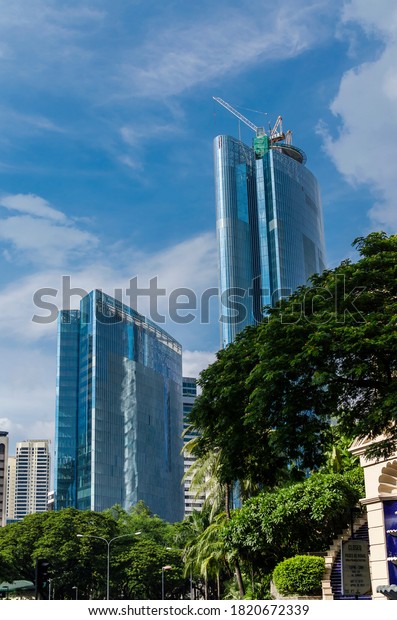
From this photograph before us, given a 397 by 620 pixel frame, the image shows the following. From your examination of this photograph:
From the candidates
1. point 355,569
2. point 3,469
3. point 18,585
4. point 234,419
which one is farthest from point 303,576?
point 3,469

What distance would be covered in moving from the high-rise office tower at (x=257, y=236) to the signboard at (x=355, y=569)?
508 ft

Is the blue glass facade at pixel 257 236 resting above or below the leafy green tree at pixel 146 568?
above

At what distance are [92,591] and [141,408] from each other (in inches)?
3153

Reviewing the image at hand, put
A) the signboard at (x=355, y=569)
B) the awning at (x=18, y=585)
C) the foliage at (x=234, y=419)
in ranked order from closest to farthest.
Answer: the signboard at (x=355, y=569)
the foliage at (x=234, y=419)
the awning at (x=18, y=585)

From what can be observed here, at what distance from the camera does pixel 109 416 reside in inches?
6038

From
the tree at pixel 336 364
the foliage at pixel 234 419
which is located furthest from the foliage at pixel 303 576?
the tree at pixel 336 364

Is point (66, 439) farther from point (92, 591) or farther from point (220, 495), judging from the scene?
point (220, 495)

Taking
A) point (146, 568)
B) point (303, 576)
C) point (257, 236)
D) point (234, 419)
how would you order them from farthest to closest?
1. point (257, 236)
2. point (146, 568)
3. point (303, 576)
4. point (234, 419)

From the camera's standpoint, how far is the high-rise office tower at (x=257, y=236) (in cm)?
18388

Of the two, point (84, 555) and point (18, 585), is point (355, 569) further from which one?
point (18, 585)

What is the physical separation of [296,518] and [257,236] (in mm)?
157959

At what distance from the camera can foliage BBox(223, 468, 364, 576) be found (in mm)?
34250

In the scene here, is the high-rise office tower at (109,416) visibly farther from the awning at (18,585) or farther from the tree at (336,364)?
the tree at (336,364)
